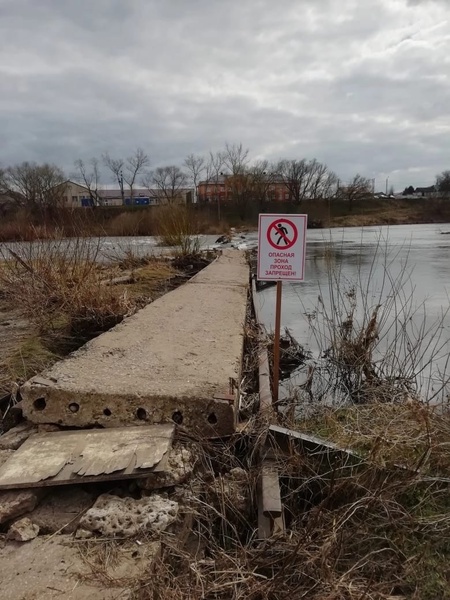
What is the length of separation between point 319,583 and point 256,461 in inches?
43.2

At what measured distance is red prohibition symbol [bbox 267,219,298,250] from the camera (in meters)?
4.17

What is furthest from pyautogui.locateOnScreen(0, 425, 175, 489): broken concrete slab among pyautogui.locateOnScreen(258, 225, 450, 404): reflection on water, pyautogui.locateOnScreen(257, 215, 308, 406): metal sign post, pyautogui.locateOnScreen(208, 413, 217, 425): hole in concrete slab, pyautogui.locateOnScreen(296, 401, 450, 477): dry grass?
pyautogui.locateOnScreen(258, 225, 450, 404): reflection on water

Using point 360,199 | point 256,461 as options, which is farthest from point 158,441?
point 360,199

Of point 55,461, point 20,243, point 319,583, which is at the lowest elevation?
point 319,583

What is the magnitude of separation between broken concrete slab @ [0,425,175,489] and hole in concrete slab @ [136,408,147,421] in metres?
0.12

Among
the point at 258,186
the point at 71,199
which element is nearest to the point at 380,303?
the point at 71,199

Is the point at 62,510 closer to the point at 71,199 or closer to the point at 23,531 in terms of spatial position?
the point at 23,531

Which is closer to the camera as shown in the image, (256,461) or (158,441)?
(158,441)

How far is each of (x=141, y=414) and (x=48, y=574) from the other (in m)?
1.22

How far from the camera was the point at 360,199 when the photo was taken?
66.0 metres

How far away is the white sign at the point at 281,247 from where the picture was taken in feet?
13.6

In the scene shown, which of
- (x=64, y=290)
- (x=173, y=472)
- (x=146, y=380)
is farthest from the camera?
(x=64, y=290)

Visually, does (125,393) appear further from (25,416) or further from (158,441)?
(25,416)

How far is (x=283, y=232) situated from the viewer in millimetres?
4180
